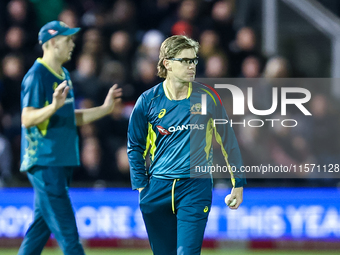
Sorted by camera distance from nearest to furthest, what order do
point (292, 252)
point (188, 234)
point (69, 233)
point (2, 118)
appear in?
point (188, 234), point (69, 233), point (292, 252), point (2, 118)

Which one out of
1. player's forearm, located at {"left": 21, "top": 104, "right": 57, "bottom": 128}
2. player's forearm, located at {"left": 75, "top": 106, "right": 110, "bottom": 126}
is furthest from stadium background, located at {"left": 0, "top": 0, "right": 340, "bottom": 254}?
player's forearm, located at {"left": 21, "top": 104, "right": 57, "bottom": 128}

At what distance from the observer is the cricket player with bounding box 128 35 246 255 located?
4.57 m

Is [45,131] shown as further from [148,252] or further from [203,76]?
[203,76]

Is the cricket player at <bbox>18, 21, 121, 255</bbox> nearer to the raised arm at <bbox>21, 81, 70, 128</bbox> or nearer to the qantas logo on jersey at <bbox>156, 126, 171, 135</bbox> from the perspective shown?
the raised arm at <bbox>21, 81, 70, 128</bbox>

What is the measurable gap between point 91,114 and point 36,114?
681 mm

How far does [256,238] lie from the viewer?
7598mm

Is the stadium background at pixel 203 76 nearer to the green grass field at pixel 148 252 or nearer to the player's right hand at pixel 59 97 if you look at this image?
the green grass field at pixel 148 252

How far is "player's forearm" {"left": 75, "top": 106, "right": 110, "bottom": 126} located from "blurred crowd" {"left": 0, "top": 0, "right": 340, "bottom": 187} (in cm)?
241

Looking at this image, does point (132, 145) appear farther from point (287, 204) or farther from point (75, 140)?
point (287, 204)

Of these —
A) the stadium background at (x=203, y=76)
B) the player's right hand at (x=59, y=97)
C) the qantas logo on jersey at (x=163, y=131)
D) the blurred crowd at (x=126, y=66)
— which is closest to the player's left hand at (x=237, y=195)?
the qantas logo on jersey at (x=163, y=131)

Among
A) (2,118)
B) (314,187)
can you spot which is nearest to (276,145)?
(314,187)

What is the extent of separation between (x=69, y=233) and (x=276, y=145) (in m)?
3.69

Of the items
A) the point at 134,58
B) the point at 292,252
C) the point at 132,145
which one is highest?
the point at 134,58

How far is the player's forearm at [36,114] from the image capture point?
501 cm
